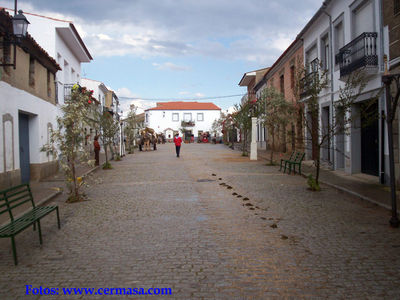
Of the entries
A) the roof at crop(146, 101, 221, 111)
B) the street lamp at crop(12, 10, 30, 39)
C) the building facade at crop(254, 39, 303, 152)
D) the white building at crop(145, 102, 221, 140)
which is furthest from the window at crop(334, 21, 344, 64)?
the roof at crop(146, 101, 221, 111)

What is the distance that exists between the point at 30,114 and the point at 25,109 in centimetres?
105

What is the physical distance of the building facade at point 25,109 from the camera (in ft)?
32.4

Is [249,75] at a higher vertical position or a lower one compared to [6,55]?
higher

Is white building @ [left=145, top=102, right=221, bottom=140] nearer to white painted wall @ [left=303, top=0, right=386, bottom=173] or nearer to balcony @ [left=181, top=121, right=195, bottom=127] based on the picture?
balcony @ [left=181, top=121, right=195, bottom=127]

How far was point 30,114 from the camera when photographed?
1268 cm

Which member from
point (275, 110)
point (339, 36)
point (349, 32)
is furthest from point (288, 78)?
point (349, 32)

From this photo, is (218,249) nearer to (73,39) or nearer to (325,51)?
(325,51)

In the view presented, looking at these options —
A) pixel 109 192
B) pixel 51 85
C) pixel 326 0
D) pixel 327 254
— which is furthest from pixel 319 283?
pixel 51 85

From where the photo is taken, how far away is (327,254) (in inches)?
185

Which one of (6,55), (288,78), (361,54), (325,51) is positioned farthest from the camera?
(288,78)

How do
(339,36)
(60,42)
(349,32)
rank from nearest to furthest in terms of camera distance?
(349,32) → (339,36) → (60,42)

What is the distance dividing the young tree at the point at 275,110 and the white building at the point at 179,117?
6061 centimetres

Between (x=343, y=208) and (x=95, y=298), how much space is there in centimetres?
569

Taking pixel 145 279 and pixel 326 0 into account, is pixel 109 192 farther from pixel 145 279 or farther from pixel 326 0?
pixel 326 0
